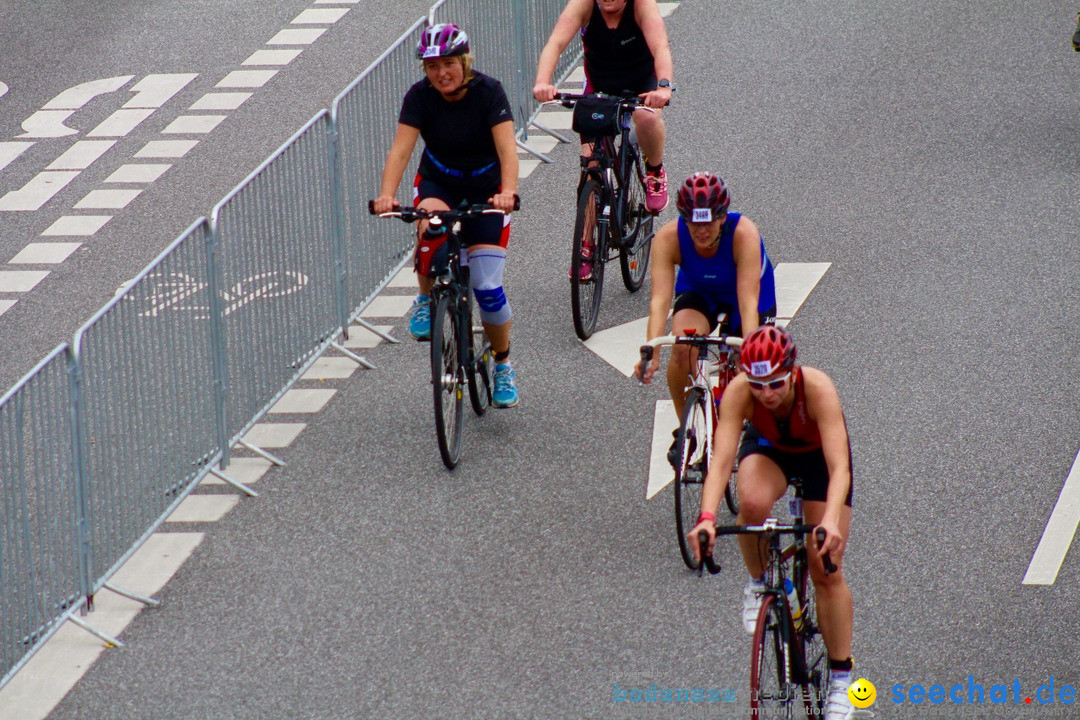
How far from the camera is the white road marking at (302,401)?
36.8ft

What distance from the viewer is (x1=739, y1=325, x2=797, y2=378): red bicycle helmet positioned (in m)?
7.02

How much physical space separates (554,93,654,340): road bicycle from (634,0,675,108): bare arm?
120 millimetres

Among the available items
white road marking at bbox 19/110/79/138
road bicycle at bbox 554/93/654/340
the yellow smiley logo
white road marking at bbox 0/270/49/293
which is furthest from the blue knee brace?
white road marking at bbox 19/110/79/138

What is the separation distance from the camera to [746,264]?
904 cm

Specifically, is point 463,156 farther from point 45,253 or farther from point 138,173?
point 138,173

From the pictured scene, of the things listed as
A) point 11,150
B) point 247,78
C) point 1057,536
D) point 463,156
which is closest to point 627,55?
point 463,156

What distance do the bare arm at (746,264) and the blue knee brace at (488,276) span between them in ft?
5.60

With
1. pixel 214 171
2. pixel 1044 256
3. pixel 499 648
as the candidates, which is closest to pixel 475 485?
pixel 499 648

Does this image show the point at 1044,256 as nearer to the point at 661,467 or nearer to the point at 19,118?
the point at 661,467

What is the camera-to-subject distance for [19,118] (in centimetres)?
1677

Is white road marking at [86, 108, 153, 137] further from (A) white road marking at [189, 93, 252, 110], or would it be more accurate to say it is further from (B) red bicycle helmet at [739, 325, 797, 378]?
(B) red bicycle helmet at [739, 325, 797, 378]

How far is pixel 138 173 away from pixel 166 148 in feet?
1.84

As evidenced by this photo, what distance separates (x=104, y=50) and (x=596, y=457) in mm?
10273

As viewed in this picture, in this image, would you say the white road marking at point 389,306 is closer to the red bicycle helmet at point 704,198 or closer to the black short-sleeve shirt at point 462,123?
the black short-sleeve shirt at point 462,123
